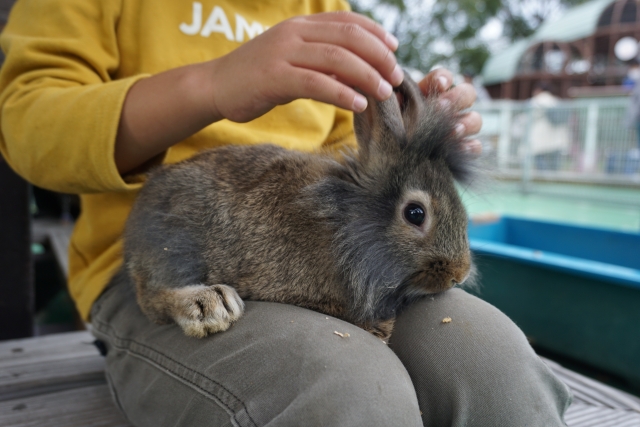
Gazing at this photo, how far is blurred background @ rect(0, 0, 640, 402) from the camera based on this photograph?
7.45ft

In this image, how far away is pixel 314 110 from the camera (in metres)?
2.08

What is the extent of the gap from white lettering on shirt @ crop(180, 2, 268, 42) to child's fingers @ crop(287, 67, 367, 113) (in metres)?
0.80

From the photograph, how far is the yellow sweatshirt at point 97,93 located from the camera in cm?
144

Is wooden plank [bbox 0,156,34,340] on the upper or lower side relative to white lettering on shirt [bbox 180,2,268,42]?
lower

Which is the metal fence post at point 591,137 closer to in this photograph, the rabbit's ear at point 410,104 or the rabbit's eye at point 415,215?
the rabbit's ear at point 410,104

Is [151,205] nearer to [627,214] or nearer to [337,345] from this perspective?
[337,345]

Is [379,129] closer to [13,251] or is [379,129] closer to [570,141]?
[13,251]

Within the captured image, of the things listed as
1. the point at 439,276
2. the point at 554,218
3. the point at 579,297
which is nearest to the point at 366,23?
the point at 439,276

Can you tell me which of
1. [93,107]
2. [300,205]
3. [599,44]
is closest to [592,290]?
[300,205]

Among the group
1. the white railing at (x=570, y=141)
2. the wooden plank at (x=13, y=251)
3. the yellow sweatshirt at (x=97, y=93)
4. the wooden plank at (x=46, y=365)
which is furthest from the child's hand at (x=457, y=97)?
the white railing at (x=570, y=141)

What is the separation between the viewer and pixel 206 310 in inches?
51.0

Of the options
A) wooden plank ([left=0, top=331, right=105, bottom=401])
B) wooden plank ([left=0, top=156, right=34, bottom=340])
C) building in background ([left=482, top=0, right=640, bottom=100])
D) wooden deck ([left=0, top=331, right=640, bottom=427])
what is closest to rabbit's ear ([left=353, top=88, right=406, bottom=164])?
wooden deck ([left=0, top=331, right=640, bottom=427])

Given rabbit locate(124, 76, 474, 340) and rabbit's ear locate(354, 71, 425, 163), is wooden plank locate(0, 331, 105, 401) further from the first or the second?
rabbit's ear locate(354, 71, 425, 163)

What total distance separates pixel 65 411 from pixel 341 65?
133 centimetres
